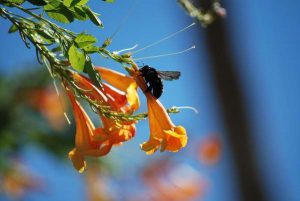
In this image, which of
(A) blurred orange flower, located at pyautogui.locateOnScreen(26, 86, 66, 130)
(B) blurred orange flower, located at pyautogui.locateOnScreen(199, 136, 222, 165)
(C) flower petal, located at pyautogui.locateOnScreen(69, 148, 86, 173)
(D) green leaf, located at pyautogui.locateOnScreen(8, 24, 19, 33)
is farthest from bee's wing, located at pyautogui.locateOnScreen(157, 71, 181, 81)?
(B) blurred orange flower, located at pyautogui.locateOnScreen(199, 136, 222, 165)

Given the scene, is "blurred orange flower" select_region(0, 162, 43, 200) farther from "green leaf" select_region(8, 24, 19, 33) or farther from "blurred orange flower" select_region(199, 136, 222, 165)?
"green leaf" select_region(8, 24, 19, 33)

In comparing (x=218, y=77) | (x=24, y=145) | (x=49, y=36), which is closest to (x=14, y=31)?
(x=49, y=36)

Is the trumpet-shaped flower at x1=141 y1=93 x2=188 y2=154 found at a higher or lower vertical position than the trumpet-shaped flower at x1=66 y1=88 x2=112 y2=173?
higher

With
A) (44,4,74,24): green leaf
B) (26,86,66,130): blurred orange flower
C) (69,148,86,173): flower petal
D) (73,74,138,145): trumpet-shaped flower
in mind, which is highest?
(44,4,74,24): green leaf

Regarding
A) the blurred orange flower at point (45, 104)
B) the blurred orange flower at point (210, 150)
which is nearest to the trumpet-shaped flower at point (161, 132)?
the blurred orange flower at point (45, 104)

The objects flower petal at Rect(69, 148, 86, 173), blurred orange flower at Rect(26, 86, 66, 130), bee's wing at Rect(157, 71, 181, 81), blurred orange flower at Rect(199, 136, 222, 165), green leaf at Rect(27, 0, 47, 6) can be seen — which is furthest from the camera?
blurred orange flower at Rect(199, 136, 222, 165)

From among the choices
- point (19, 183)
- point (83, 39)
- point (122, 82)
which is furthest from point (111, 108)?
point (19, 183)

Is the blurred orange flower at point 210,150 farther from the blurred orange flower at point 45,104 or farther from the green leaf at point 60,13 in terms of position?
the green leaf at point 60,13

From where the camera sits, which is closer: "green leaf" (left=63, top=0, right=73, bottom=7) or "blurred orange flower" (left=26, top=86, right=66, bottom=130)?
"green leaf" (left=63, top=0, right=73, bottom=7)
